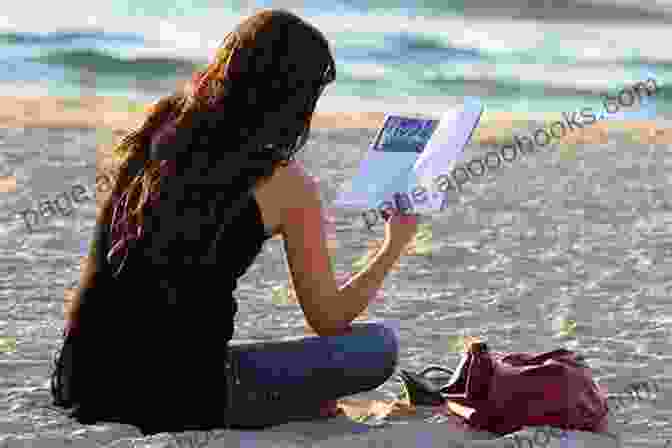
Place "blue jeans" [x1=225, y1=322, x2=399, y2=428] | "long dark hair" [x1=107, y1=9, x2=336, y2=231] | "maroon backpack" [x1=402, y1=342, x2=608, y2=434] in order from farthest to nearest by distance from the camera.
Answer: "maroon backpack" [x1=402, y1=342, x2=608, y2=434], "blue jeans" [x1=225, y1=322, x2=399, y2=428], "long dark hair" [x1=107, y1=9, x2=336, y2=231]

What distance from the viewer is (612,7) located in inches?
865

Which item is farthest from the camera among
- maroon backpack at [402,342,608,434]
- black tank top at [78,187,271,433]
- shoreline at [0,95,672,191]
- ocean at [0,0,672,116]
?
ocean at [0,0,672,116]

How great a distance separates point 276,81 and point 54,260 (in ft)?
11.6

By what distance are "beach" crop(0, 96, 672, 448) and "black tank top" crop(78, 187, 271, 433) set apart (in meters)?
0.09

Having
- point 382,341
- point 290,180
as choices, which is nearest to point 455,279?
point 382,341

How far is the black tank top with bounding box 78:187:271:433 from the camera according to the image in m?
3.79

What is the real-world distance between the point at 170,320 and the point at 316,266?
38 centimetres

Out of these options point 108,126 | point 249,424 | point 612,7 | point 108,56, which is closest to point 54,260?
point 249,424

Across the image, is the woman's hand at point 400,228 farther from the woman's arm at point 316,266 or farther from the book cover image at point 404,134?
the book cover image at point 404,134

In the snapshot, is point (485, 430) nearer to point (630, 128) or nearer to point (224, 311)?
point (224, 311)

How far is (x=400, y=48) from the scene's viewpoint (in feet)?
68.3

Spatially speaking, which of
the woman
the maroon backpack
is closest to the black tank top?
the woman

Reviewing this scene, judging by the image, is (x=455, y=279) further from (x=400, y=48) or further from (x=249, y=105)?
(x=400, y=48)

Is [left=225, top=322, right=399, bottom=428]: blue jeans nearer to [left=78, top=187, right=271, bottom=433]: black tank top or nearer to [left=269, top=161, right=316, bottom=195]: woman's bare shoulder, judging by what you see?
[left=78, top=187, right=271, bottom=433]: black tank top
